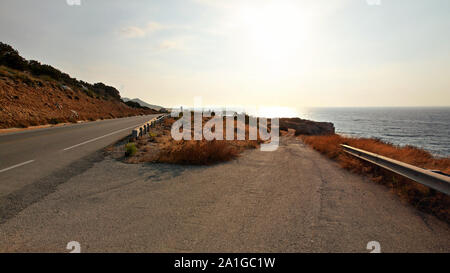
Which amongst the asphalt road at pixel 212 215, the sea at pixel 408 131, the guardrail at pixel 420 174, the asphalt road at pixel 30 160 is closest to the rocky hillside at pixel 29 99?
the asphalt road at pixel 30 160

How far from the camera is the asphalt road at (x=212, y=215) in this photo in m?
Answer: 2.58

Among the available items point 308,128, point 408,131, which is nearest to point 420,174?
point 308,128

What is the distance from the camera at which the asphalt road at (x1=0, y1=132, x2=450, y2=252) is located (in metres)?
2.58

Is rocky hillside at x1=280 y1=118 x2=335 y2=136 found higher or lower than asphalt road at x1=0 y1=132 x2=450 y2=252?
higher

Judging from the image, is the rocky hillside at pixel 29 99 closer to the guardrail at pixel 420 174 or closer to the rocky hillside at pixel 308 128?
the guardrail at pixel 420 174

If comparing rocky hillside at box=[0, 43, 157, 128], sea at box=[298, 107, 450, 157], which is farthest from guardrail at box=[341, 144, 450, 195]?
rocky hillside at box=[0, 43, 157, 128]

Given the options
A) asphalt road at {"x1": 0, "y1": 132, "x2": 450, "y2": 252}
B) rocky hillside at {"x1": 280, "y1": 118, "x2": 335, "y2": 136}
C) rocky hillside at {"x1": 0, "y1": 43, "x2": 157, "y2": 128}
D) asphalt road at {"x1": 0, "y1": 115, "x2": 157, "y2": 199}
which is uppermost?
rocky hillside at {"x1": 0, "y1": 43, "x2": 157, "y2": 128}

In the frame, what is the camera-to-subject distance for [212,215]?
3328 millimetres

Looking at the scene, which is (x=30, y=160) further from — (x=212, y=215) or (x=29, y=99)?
(x=29, y=99)

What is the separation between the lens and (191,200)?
3.94 m

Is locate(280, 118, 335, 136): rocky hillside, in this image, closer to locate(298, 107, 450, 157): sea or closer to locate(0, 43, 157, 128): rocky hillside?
locate(298, 107, 450, 157): sea

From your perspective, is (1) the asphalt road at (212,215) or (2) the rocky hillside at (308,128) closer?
(1) the asphalt road at (212,215)

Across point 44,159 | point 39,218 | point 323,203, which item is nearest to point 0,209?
point 39,218
